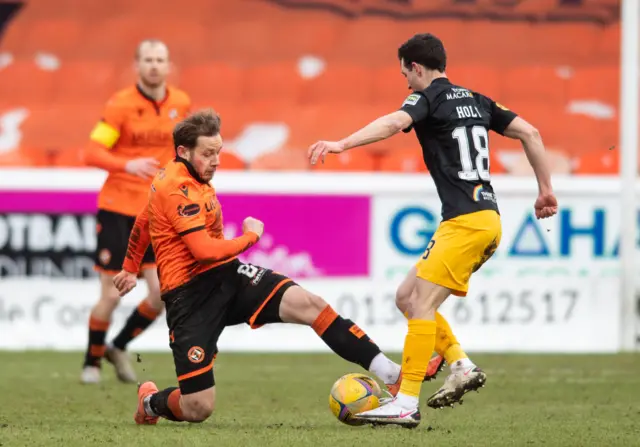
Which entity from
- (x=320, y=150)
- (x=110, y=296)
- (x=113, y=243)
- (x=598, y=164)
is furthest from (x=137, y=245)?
(x=598, y=164)

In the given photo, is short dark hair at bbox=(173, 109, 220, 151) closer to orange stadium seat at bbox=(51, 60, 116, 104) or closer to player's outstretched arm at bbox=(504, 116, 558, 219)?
player's outstretched arm at bbox=(504, 116, 558, 219)

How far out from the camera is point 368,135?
18.0ft

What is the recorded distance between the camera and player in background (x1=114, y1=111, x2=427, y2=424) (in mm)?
5734

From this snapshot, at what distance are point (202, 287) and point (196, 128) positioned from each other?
0.71m

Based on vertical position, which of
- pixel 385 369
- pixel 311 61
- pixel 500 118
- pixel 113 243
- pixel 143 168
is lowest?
pixel 385 369

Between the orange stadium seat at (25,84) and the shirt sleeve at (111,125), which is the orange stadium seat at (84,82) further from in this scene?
the shirt sleeve at (111,125)

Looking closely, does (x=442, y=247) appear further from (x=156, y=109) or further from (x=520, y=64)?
(x=520, y=64)

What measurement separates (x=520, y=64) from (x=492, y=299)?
4.21 metres

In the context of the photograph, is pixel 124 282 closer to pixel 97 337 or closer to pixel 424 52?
pixel 424 52

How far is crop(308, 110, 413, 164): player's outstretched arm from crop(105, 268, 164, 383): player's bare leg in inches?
120

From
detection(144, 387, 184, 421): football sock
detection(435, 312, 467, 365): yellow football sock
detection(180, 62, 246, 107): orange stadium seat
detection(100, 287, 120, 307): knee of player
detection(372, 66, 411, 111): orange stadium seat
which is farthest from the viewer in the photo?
detection(180, 62, 246, 107): orange stadium seat

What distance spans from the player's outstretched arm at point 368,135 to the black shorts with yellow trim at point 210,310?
0.82 meters

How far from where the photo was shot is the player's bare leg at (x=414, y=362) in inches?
226

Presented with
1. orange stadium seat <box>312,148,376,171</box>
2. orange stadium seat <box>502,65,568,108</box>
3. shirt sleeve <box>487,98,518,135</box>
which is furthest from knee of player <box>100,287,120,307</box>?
orange stadium seat <box>502,65,568,108</box>
